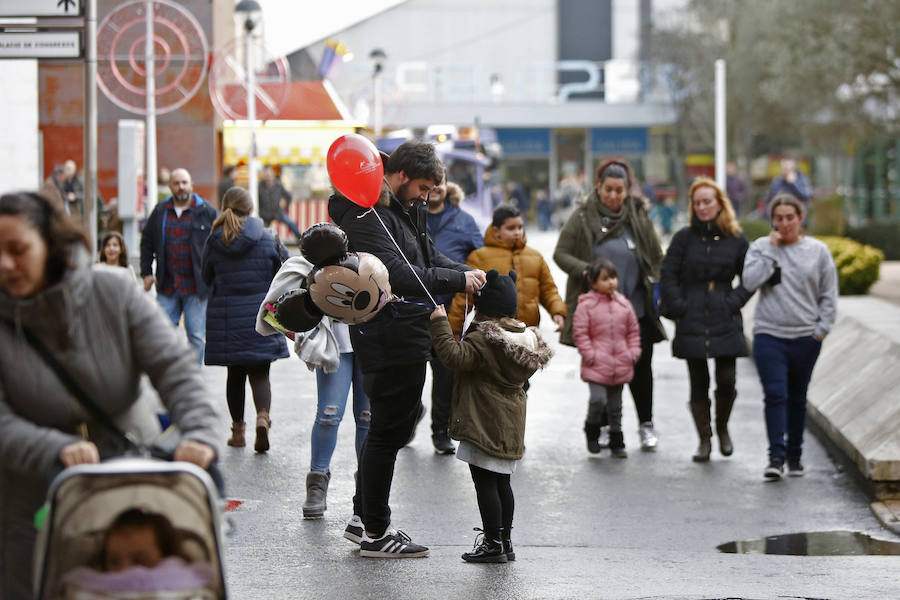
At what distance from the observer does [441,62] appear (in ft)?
197

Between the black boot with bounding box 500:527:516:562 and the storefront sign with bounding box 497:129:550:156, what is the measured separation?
51389 mm

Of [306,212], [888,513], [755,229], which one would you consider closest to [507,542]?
[888,513]

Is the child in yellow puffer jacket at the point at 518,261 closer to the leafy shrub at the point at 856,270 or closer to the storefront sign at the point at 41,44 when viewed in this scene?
the storefront sign at the point at 41,44

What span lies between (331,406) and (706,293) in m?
3.06

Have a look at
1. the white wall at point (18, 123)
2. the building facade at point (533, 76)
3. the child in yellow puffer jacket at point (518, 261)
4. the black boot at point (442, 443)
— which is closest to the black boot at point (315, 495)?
the child in yellow puffer jacket at point (518, 261)

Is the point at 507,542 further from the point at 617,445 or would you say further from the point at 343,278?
the point at 617,445

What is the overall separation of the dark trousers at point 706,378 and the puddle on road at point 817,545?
6.52 ft

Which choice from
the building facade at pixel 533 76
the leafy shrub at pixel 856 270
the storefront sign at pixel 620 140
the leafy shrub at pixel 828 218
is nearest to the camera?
the leafy shrub at pixel 856 270

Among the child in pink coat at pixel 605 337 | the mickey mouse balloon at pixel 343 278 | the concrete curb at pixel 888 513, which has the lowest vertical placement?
the concrete curb at pixel 888 513

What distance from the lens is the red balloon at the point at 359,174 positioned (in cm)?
634

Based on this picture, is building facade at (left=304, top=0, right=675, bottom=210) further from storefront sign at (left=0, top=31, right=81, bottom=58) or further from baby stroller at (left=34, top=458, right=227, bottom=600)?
baby stroller at (left=34, top=458, right=227, bottom=600)

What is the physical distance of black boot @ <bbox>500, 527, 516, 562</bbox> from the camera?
661cm

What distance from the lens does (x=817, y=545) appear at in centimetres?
737

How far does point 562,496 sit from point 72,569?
5.23 m
